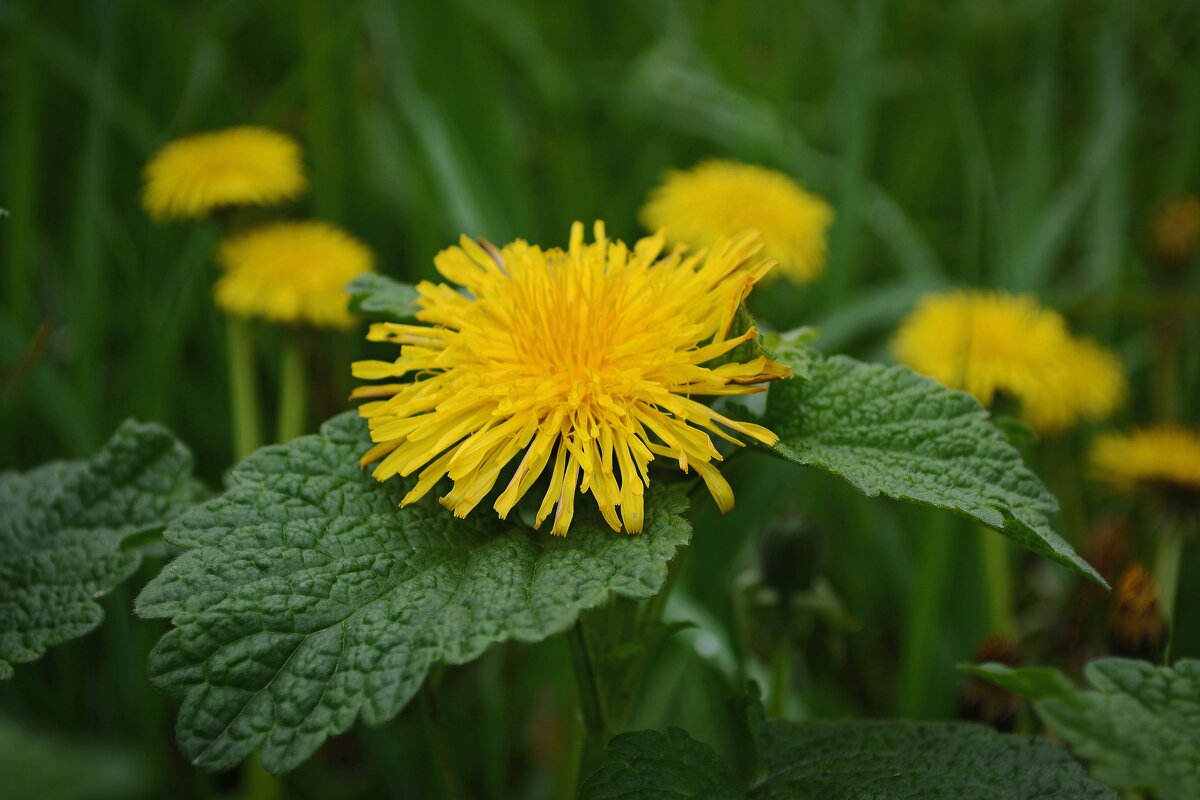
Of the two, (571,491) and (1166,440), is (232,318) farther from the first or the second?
(1166,440)

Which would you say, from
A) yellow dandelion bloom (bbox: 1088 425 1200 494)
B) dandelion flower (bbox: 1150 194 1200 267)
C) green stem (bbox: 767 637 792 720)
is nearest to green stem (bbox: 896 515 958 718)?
green stem (bbox: 767 637 792 720)

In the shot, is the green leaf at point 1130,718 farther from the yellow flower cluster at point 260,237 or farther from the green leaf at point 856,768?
the yellow flower cluster at point 260,237

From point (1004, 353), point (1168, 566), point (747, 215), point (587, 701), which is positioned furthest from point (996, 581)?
point (587, 701)

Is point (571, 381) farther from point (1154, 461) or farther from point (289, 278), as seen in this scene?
point (1154, 461)

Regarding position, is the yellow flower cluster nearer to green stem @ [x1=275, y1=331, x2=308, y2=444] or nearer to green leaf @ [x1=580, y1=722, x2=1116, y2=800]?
green stem @ [x1=275, y1=331, x2=308, y2=444]

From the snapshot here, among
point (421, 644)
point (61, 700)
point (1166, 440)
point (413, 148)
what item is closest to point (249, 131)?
point (413, 148)

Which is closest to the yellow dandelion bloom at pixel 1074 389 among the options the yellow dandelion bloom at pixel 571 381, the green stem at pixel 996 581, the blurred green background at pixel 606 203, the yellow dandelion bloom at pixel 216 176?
the blurred green background at pixel 606 203
